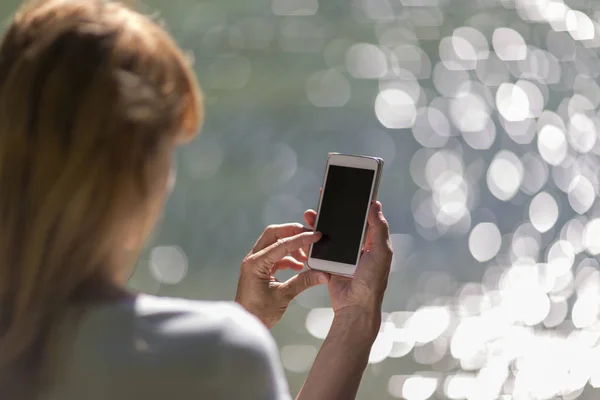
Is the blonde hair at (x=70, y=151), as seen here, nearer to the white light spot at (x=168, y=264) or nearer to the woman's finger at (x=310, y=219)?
the woman's finger at (x=310, y=219)

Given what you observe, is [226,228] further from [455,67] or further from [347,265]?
[347,265]

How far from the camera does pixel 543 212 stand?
9000 mm

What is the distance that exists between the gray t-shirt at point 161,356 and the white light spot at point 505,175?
8.47 m

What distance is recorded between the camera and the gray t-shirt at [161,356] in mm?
1167

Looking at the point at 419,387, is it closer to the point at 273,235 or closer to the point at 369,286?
the point at 273,235

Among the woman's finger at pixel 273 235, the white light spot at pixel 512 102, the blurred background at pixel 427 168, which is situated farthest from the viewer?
the white light spot at pixel 512 102

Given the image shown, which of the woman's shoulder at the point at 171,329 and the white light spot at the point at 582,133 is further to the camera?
the white light spot at the point at 582,133

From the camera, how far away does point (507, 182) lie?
32.0 feet

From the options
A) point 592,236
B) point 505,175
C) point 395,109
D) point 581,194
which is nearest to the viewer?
point 592,236

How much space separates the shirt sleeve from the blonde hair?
0.59 feet

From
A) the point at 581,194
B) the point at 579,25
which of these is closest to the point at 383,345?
the point at 581,194

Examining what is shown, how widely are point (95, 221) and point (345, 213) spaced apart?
97 centimetres

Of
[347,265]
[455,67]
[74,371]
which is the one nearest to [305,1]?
[455,67]

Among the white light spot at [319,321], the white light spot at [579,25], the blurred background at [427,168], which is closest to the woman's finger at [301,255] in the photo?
the blurred background at [427,168]
